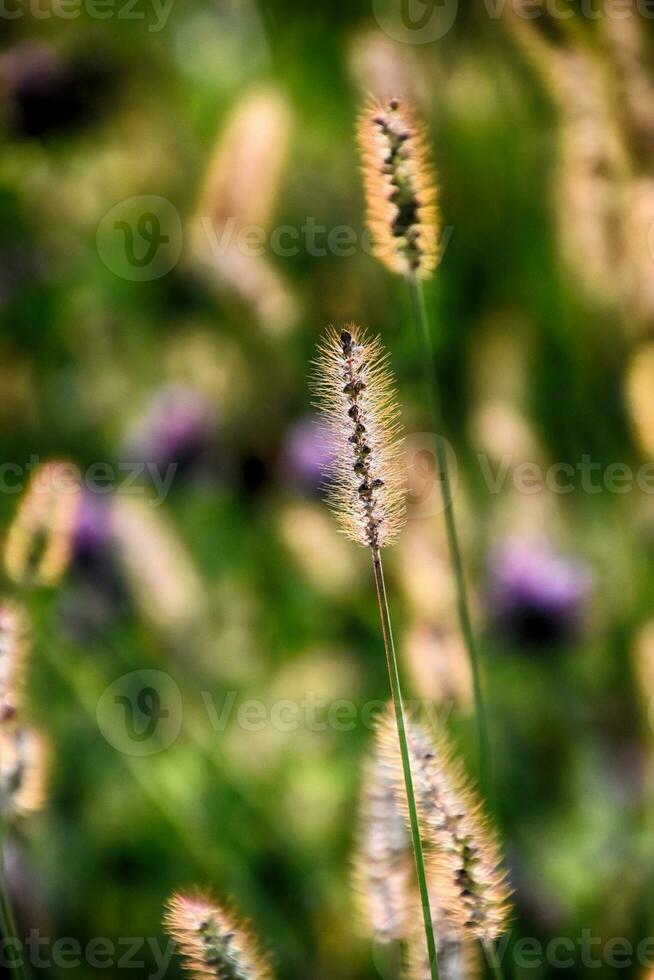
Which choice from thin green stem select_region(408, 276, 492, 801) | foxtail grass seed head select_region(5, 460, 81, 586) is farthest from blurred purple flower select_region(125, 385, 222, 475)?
thin green stem select_region(408, 276, 492, 801)

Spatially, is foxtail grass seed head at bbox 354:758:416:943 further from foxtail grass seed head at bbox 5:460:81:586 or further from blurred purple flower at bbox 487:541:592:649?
blurred purple flower at bbox 487:541:592:649

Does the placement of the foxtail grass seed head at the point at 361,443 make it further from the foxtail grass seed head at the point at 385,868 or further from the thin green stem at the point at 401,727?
the foxtail grass seed head at the point at 385,868

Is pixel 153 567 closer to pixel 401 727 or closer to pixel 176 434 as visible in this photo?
pixel 176 434

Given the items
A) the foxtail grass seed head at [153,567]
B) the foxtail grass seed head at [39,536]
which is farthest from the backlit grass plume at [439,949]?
the foxtail grass seed head at [153,567]

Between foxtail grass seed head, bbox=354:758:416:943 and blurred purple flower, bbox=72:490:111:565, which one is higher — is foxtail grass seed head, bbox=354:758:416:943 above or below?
below

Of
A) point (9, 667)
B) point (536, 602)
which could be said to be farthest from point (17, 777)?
point (536, 602)

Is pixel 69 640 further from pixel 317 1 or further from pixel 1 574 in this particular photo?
pixel 317 1

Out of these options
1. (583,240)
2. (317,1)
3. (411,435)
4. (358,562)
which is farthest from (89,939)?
(317,1)
